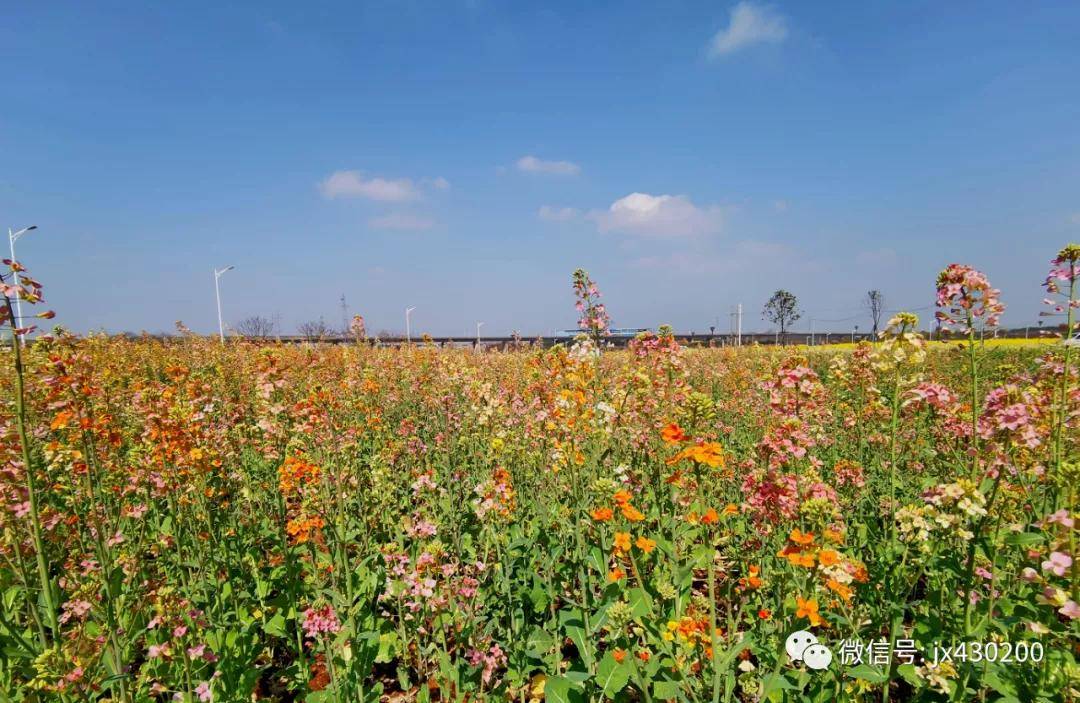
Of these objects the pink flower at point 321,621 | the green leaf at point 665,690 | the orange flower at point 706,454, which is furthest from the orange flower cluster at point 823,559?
the pink flower at point 321,621

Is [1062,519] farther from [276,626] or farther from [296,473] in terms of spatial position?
[276,626]

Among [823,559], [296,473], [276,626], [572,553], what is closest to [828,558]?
[823,559]

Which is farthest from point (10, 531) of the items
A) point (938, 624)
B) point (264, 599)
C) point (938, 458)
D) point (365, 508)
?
point (938, 458)

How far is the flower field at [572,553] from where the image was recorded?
7.56 feet

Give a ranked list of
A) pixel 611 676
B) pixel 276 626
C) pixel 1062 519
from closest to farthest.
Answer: pixel 1062 519 → pixel 611 676 → pixel 276 626

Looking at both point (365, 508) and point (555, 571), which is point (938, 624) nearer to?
point (555, 571)

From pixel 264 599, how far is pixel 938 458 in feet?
18.6

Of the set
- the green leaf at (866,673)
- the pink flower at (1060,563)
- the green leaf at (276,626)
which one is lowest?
the green leaf at (276,626)

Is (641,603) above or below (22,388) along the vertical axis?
below

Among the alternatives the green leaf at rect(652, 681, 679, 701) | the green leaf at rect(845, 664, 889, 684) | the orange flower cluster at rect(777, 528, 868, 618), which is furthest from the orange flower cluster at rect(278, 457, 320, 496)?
the green leaf at rect(845, 664, 889, 684)

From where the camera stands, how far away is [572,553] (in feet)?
11.2

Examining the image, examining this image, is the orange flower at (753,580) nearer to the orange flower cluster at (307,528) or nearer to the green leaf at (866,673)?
the green leaf at (866,673)

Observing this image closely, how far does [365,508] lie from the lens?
12.3ft

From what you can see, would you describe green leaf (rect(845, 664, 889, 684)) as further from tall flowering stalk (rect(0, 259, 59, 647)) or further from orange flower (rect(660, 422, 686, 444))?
tall flowering stalk (rect(0, 259, 59, 647))
